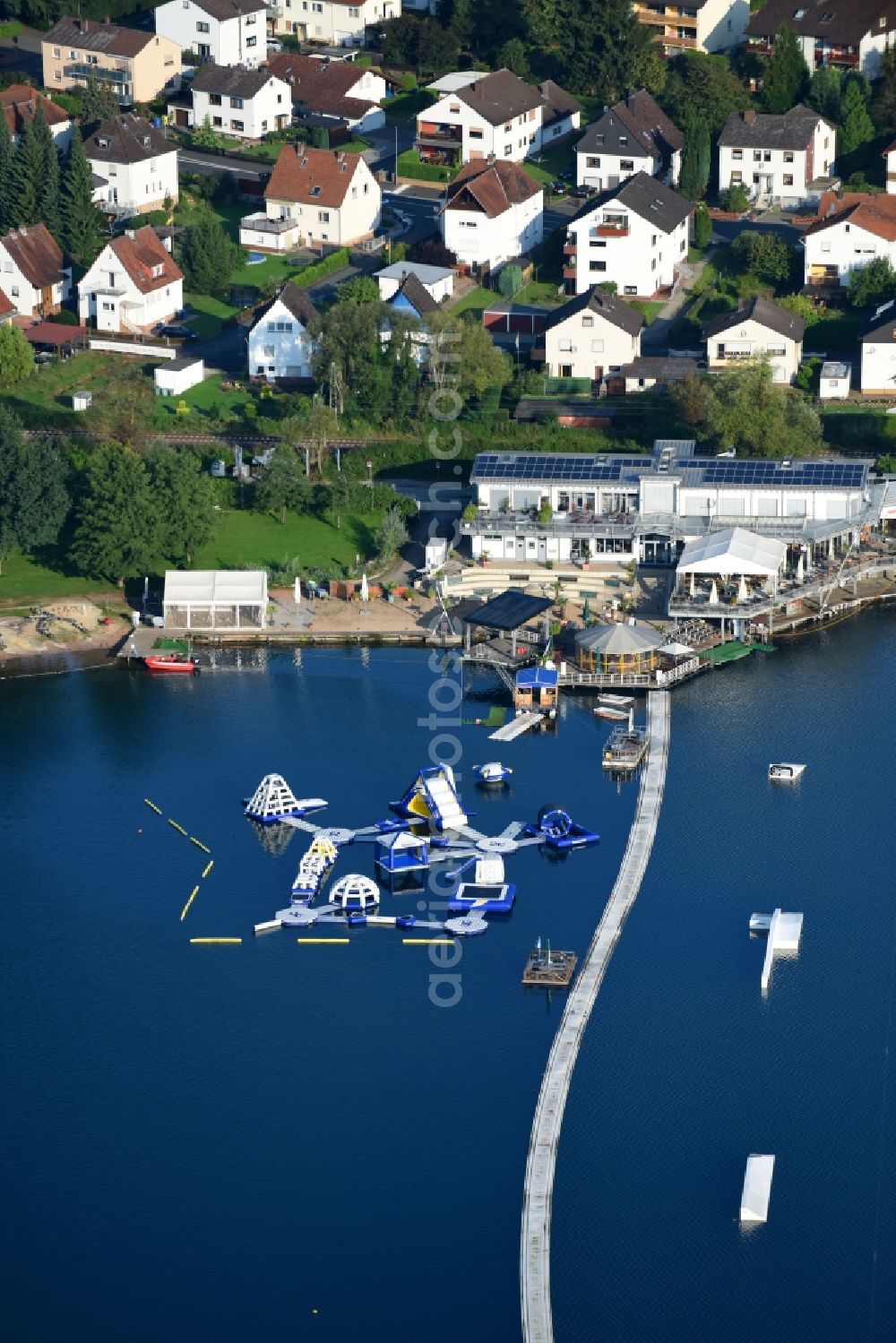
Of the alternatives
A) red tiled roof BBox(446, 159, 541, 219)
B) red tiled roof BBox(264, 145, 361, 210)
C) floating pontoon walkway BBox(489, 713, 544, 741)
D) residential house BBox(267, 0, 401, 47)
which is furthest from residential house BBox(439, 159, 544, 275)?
floating pontoon walkway BBox(489, 713, 544, 741)

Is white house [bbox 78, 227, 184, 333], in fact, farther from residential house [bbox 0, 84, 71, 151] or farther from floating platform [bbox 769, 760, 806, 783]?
floating platform [bbox 769, 760, 806, 783]

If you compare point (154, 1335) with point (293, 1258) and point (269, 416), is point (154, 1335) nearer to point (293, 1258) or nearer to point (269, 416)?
point (293, 1258)

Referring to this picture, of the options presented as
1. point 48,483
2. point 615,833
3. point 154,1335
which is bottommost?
point 154,1335

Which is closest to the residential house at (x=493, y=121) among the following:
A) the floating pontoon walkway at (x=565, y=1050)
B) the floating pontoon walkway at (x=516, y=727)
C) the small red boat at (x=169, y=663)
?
the small red boat at (x=169, y=663)

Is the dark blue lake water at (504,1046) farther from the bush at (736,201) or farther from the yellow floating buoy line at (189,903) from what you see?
the bush at (736,201)

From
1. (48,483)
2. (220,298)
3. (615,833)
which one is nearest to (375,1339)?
(615,833)

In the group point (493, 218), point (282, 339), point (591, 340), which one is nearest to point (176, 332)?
point (282, 339)
